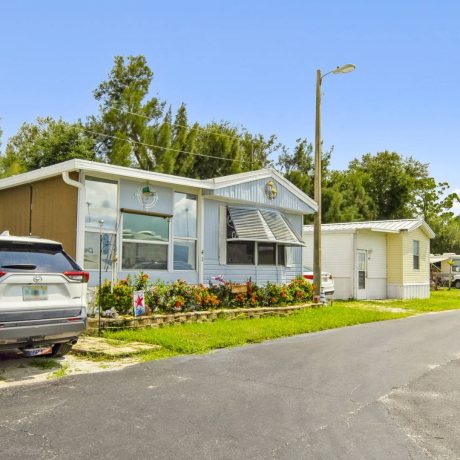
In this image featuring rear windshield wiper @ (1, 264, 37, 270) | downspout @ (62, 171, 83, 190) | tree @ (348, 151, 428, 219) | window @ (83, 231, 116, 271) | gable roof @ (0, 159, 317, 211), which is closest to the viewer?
rear windshield wiper @ (1, 264, 37, 270)

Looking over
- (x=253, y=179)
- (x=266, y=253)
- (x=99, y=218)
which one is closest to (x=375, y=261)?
(x=266, y=253)

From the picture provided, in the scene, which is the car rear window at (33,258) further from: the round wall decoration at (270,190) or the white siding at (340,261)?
the white siding at (340,261)

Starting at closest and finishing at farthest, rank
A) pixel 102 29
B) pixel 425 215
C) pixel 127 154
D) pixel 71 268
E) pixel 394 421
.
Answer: pixel 394 421
pixel 71 268
pixel 102 29
pixel 127 154
pixel 425 215

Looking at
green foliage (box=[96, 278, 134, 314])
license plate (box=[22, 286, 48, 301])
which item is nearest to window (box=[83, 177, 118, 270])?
green foliage (box=[96, 278, 134, 314])

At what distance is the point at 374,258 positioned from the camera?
2277 centimetres

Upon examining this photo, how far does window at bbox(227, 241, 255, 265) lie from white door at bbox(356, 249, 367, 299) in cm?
783

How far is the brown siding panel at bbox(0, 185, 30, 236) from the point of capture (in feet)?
42.1

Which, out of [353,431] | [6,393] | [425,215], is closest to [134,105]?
[6,393]

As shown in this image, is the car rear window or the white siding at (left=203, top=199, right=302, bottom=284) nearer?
the car rear window

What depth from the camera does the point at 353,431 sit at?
485 centimetres

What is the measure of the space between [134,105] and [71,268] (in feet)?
68.8

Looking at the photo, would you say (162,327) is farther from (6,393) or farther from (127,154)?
(127,154)

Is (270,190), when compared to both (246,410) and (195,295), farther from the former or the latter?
(246,410)

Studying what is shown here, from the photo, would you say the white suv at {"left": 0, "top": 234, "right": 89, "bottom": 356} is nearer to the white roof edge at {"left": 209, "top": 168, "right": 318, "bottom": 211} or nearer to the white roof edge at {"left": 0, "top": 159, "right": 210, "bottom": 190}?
the white roof edge at {"left": 0, "top": 159, "right": 210, "bottom": 190}
